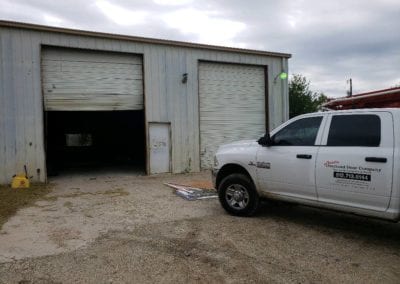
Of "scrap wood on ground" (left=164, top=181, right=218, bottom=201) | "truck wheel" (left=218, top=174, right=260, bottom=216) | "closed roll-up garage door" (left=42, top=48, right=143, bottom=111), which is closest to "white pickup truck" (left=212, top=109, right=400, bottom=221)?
"truck wheel" (left=218, top=174, right=260, bottom=216)

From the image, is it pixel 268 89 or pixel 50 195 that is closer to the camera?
pixel 50 195

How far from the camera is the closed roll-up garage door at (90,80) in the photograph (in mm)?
12898

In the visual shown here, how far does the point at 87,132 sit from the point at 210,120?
1373cm

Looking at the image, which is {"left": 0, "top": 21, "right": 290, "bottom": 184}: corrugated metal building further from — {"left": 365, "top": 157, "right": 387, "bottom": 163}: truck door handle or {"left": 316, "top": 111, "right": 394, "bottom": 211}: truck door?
{"left": 365, "top": 157, "right": 387, "bottom": 163}: truck door handle

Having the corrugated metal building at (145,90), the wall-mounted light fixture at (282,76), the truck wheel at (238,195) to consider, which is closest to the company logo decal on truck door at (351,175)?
the truck wheel at (238,195)

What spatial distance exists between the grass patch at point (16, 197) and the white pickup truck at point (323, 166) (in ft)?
14.6

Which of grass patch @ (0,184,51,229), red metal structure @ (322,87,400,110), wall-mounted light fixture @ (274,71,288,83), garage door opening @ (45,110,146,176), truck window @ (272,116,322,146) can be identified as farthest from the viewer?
garage door opening @ (45,110,146,176)

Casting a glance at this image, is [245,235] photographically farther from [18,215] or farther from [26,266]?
[18,215]

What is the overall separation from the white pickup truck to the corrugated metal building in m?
7.48

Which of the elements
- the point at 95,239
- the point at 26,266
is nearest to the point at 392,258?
the point at 95,239

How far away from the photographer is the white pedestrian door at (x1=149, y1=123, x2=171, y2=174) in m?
14.4

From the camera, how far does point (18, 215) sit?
298 inches

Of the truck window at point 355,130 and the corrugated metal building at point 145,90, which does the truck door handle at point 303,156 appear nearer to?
the truck window at point 355,130

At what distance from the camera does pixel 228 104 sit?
1616cm
